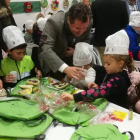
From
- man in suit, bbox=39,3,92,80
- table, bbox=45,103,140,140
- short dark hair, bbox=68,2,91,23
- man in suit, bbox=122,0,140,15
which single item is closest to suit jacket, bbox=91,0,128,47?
man in suit, bbox=39,3,92,80

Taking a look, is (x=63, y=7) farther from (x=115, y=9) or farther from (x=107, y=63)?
(x=107, y=63)

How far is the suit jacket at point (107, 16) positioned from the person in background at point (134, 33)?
11.3 inches

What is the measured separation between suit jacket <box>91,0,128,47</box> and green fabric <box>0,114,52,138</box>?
185cm

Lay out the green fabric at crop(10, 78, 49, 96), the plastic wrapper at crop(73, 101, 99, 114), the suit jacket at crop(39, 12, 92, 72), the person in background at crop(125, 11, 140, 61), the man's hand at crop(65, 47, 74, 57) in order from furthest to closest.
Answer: the person in background at crop(125, 11, 140, 61)
the man's hand at crop(65, 47, 74, 57)
the suit jacket at crop(39, 12, 92, 72)
the green fabric at crop(10, 78, 49, 96)
the plastic wrapper at crop(73, 101, 99, 114)

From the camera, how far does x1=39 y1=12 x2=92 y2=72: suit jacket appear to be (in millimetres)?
1479

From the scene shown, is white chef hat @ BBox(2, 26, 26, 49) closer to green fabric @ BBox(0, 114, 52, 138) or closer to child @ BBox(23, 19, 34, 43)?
green fabric @ BBox(0, 114, 52, 138)

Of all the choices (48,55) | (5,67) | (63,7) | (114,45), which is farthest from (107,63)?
(63,7)

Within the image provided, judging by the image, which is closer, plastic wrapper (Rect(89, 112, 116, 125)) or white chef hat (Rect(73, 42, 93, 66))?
plastic wrapper (Rect(89, 112, 116, 125))

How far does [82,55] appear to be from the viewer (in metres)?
1.60

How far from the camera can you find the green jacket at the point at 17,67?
1612 millimetres

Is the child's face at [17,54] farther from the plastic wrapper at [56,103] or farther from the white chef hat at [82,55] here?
the plastic wrapper at [56,103]

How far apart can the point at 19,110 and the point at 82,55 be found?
731 millimetres

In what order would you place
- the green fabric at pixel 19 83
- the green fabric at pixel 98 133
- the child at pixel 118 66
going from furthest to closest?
the green fabric at pixel 19 83
the child at pixel 118 66
the green fabric at pixel 98 133

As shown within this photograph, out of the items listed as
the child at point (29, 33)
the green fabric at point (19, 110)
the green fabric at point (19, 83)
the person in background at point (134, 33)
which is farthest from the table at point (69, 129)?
the child at point (29, 33)
